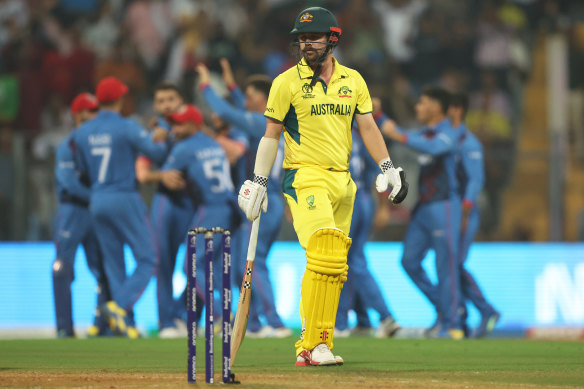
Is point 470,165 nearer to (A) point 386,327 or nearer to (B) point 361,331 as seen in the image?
(A) point 386,327

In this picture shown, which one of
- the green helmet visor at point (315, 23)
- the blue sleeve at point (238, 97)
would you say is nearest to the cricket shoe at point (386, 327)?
the blue sleeve at point (238, 97)

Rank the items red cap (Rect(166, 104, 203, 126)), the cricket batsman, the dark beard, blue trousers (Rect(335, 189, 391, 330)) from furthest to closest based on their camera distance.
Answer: red cap (Rect(166, 104, 203, 126)) < blue trousers (Rect(335, 189, 391, 330)) < the dark beard < the cricket batsman

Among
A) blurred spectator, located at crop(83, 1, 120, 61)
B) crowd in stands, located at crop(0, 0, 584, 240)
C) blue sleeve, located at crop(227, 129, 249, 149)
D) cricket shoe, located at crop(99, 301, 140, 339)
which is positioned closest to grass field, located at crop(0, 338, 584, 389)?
cricket shoe, located at crop(99, 301, 140, 339)

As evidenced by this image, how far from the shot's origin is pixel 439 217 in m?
11.5

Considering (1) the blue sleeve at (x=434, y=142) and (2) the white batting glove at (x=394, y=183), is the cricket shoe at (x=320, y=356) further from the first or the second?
(1) the blue sleeve at (x=434, y=142)

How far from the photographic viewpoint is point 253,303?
464 inches

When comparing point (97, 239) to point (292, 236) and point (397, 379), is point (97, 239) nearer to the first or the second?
point (292, 236)

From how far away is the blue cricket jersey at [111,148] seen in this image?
11453 mm

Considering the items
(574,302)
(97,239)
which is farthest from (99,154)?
(574,302)

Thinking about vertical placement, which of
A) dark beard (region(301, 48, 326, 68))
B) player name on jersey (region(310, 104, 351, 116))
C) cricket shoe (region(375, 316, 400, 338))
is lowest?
cricket shoe (region(375, 316, 400, 338))

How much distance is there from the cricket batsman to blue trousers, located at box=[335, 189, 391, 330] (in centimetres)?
376

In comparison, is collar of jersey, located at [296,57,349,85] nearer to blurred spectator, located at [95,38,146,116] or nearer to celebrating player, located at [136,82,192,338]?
celebrating player, located at [136,82,192,338]

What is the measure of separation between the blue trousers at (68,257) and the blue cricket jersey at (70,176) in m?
0.12

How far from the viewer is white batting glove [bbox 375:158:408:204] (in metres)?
7.48
